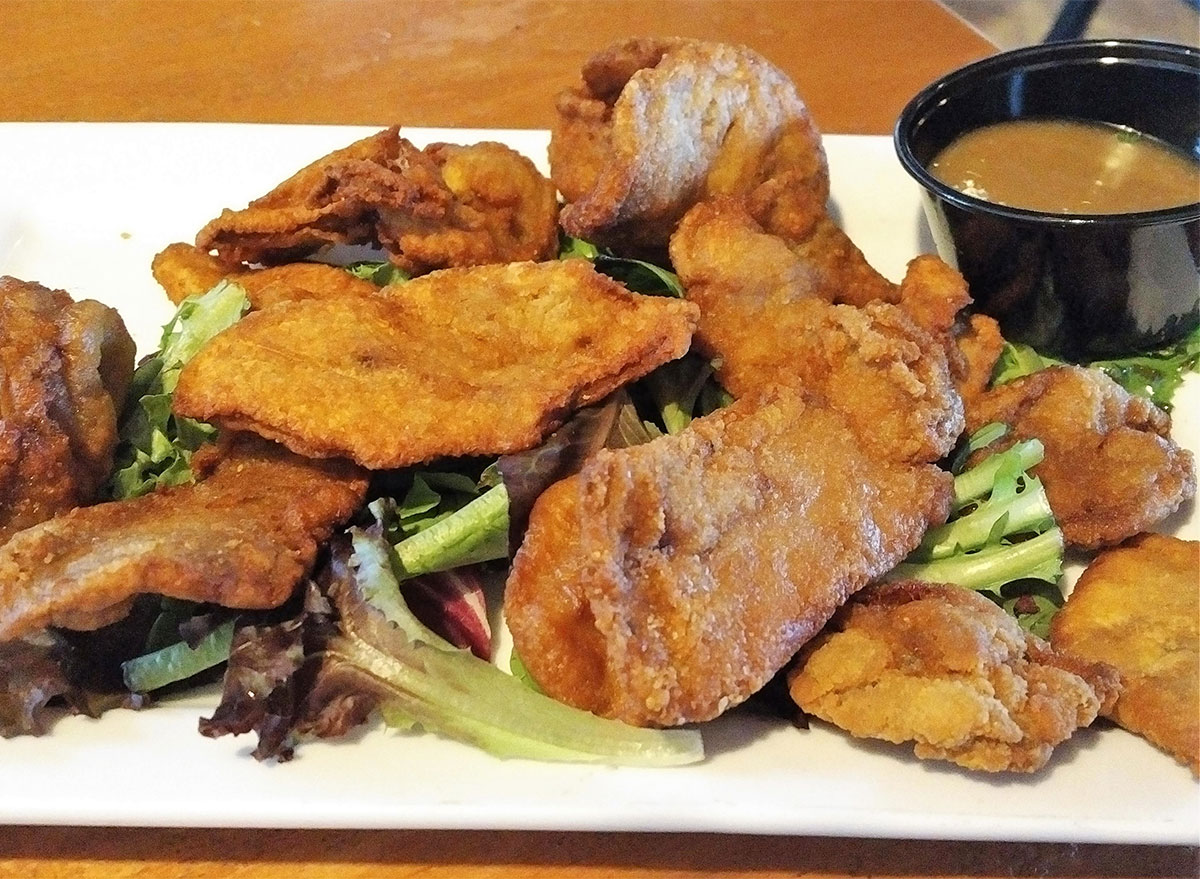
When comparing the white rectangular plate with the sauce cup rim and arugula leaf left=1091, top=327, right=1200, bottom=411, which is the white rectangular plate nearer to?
arugula leaf left=1091, top=327, right=1200, bottom=411

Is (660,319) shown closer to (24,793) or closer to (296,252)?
(296,252)

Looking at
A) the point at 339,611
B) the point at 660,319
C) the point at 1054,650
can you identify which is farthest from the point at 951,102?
the point at 339,611

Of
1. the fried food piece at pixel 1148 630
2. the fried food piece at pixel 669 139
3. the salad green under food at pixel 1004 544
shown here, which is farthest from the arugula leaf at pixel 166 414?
the fried food piece at pixel 1148 630

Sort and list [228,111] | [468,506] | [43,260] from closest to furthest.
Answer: [468,506], [43,260], [228,111]

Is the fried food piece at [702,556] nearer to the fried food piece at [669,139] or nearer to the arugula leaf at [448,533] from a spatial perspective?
the arugula leaf at [448,533]

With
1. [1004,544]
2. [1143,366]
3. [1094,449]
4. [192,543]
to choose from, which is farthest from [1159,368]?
[192,543]
